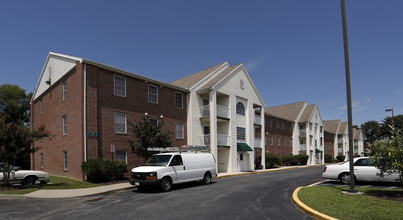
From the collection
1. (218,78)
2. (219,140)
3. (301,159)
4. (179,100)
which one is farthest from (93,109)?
(301,159)

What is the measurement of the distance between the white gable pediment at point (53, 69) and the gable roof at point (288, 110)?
106 ft

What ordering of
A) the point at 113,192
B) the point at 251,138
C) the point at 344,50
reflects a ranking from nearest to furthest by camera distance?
the point at 344,50
the point at 113,192
the point at 251,138

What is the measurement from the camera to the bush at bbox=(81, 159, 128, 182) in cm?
1593

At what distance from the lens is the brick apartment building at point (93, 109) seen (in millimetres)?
17203

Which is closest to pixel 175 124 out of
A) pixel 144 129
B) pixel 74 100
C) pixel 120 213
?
pixel 144 129

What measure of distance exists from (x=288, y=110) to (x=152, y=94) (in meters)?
32.4

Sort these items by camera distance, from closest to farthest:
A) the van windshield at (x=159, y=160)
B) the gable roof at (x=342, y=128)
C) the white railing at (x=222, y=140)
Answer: the van windshield at (x=159, y=160), the white railing at (x=222, y=140), the gable roof at (x=342, y=128)

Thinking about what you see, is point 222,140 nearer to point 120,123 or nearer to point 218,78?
point 218,78

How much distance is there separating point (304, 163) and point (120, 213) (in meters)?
39.2

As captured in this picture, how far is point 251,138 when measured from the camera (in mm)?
29359

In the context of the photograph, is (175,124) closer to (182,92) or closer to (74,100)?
(182,92)

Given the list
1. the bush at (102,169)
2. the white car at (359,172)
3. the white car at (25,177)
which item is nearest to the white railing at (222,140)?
the bush at (102,169)

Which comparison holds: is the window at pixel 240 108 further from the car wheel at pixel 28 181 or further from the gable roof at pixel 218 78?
the car wheel at pixel 28 181

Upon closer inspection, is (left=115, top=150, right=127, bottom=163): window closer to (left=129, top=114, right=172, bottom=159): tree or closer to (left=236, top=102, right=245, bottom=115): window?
(left=129, top=114, right=172, bottom=159): tree
